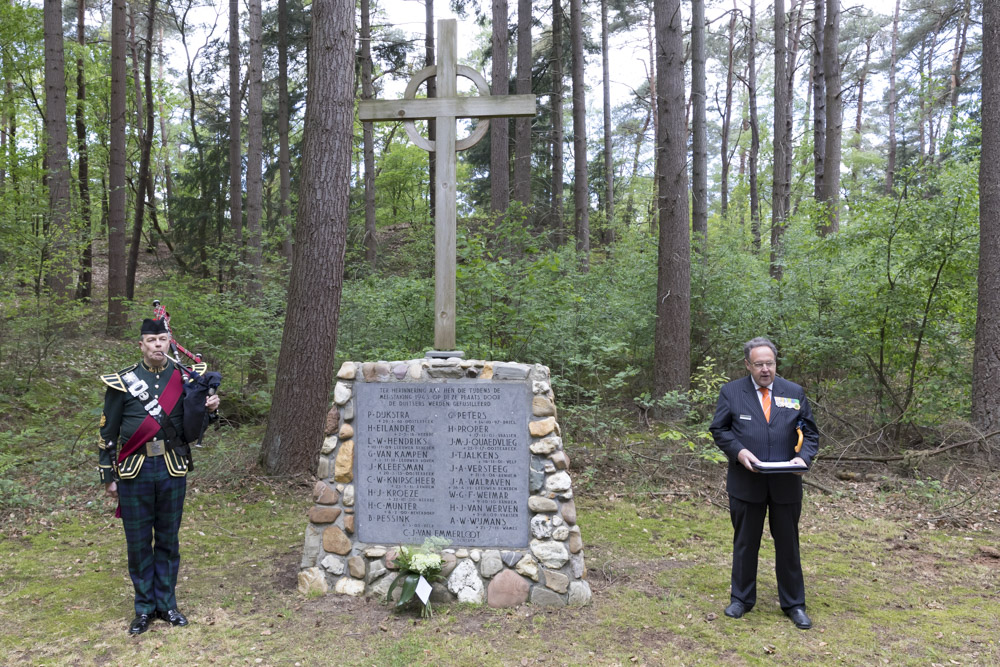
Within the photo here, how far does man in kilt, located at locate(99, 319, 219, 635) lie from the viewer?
12.2 ft

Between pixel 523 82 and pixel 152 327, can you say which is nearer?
pixel 152 327

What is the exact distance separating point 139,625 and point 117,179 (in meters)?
11.8

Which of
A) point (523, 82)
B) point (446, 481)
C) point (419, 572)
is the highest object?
point (523, 82)

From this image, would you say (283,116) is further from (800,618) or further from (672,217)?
(800,618)

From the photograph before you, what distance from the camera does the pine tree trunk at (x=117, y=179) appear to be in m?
13.0

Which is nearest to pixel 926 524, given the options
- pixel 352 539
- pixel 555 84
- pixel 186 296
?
pixel 352 539

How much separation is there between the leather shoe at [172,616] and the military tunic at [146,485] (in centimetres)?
2

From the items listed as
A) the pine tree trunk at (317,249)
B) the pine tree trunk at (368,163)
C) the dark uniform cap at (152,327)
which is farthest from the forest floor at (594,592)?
the pine tree trunk at (368,163)

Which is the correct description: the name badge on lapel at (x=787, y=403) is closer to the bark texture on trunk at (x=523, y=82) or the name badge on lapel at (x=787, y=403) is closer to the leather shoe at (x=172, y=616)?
the leather shoe at (x=172, y=616)

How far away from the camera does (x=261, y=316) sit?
29.2 feet

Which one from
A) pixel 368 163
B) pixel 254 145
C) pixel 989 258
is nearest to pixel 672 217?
pixel 989 258

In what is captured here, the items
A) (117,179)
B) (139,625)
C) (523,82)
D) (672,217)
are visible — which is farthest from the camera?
(117,179)

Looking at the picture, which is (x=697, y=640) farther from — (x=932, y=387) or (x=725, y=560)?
(x=932, y=387)

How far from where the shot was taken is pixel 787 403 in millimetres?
3746
